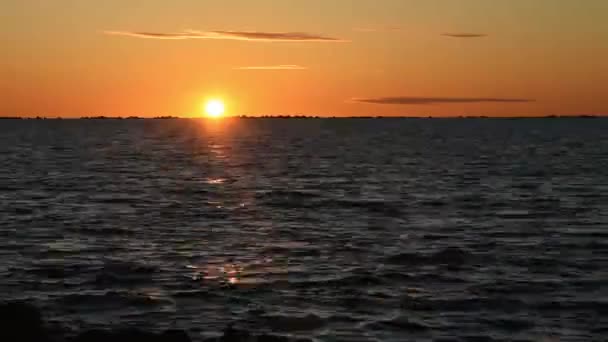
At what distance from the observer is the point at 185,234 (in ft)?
114

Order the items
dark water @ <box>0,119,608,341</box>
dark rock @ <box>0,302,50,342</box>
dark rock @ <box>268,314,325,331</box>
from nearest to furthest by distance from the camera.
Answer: dark rock @ <box>0,302,50,342</box>
dark rock @ <box>268,314,325,331</box>
dark water @ <box>0,119,608,341</box>

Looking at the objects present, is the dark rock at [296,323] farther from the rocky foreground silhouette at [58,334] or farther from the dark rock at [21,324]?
the dark rock at [21,324]

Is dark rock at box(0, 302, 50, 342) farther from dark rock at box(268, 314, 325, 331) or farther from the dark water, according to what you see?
dark rock at box(268, 314, 325, 331)

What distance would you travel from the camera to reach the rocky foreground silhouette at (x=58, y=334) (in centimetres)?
1720

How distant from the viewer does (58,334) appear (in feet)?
Result: 59.6

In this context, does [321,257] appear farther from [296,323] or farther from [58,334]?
[58,334]

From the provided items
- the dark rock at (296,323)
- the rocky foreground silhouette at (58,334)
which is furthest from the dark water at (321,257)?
the rocky foreground silhouette at (58,334)

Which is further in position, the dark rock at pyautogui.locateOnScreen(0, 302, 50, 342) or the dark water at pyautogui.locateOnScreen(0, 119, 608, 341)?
the dark water at pyautogui.locateOnScreen(0, 119, 608, 341)

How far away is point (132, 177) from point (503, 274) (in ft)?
145

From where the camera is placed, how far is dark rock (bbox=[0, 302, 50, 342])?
1709cm

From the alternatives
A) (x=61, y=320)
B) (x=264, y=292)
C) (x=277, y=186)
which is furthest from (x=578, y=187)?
(x=61, y=320)

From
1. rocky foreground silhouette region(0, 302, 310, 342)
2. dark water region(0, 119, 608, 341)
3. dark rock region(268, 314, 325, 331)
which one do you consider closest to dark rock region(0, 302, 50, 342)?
rocky foreground silhouette region(0, 302, 310, 342)

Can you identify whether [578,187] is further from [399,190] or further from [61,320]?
[61,320]

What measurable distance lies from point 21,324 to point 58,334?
808 millimetres
